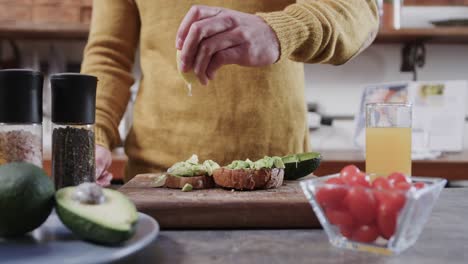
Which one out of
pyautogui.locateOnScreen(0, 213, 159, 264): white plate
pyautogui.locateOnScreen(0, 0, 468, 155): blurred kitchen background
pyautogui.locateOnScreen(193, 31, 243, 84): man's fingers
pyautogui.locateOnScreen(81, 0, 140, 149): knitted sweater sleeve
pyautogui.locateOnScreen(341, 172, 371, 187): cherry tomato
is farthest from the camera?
pyautogui.locateOnScreen(0, 0, 468, 155): blurred kitchen background

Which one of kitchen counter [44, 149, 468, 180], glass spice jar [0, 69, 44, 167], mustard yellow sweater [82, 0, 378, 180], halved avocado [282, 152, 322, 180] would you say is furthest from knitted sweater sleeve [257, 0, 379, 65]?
kitchen counter [44, 149, 468, 180]

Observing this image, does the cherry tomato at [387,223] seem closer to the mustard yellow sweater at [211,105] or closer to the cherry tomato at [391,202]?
the cherry tomato at [391,202]

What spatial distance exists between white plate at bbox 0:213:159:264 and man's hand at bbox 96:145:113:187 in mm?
583

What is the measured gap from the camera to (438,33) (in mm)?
2408

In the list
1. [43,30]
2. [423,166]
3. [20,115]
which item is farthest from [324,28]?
[43,30]

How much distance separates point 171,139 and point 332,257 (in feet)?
2.72

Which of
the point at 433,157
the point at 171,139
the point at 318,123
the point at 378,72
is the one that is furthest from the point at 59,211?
the point at 378,72

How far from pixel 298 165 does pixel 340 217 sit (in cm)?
47

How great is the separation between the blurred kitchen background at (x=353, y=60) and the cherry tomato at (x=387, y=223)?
6.37ft

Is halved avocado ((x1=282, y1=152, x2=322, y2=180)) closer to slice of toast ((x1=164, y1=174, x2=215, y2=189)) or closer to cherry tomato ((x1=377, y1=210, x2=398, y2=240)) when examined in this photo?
slice of toast ((x1=164, y1=174, x2=215, y2=189))

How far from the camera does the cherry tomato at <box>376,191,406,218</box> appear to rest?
0.61 m

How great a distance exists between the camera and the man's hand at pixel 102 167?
126 centimetres

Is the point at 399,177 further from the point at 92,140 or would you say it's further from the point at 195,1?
the point at 195,1

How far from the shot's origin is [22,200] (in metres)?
0.62
